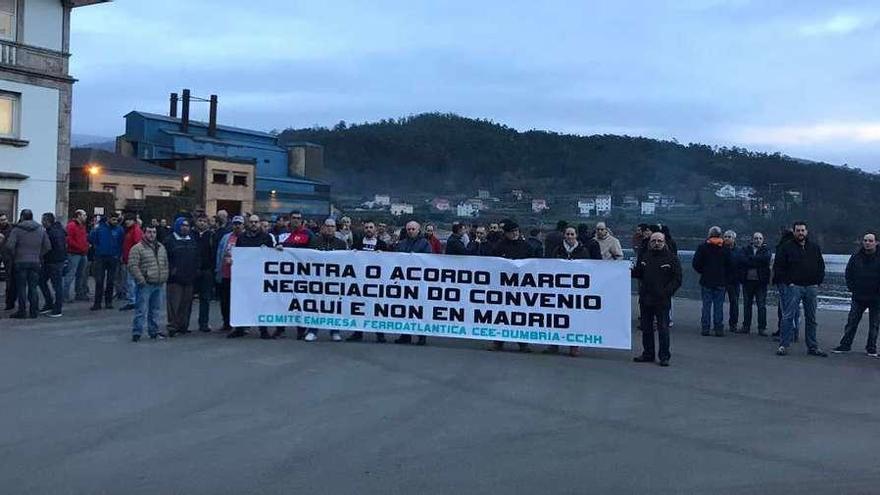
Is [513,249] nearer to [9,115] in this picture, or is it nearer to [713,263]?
[713,263]

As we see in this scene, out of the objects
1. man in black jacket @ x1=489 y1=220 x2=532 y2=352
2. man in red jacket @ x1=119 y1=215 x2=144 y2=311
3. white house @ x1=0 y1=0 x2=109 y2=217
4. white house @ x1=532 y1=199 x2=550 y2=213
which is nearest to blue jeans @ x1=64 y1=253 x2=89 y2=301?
man in red jacket @ x1=119 y1=215 x2=144 y2=311

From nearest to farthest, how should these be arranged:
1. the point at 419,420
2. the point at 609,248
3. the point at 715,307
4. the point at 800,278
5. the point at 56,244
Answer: the point at 419,420 < the point at 800,278 < the point at 609,248 < the point at 715,307 < the point at 56,244

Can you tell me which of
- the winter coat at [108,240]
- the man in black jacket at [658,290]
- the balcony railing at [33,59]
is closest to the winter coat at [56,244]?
the winter coat at [108,240]

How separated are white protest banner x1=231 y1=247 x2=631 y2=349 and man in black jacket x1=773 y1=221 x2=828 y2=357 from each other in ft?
8.78

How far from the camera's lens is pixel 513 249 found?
13055mm

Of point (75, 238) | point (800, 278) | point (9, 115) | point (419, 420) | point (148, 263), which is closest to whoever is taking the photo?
point (419, 420)

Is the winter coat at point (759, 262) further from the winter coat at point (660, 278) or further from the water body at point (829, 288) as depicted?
the winter coat at point (660, 278)

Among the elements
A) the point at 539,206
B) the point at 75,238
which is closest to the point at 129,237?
the point at 75,238

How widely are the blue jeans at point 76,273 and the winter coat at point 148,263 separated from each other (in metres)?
5.88

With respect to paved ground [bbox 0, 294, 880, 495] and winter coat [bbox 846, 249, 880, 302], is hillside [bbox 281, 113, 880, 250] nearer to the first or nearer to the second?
winter coat [bbox 846, 249, 880, 302]

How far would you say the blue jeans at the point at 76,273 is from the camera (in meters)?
18.1

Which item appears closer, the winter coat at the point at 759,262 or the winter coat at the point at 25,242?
the winter coat at the point at 25,242

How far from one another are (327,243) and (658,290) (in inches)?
212

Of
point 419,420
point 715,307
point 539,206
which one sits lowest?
point 419,420
